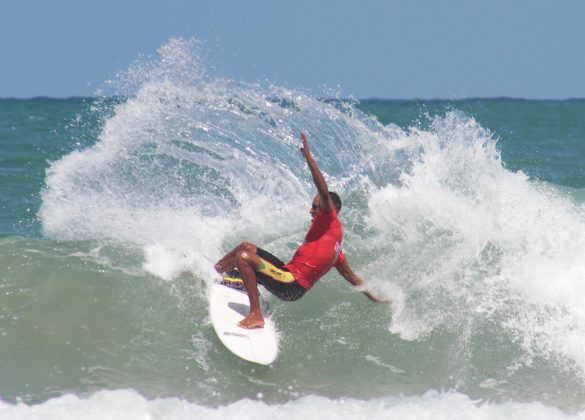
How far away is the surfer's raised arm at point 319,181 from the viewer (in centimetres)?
626

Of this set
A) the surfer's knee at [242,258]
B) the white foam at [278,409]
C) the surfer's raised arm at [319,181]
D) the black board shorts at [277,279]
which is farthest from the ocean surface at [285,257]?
the surfer's raised arm at [319,181]

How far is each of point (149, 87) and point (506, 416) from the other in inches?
245

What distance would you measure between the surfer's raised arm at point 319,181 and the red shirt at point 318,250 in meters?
0.08

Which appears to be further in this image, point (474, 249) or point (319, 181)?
point (474, 249)

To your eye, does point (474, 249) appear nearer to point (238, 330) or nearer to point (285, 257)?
point (285, 257)

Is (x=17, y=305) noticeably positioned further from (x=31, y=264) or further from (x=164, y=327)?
(x=164, y=327)

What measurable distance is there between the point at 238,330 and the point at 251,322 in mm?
132

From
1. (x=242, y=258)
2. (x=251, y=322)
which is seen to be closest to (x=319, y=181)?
(x=242, y=258)

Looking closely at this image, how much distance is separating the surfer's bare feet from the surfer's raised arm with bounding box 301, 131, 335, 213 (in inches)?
42.4

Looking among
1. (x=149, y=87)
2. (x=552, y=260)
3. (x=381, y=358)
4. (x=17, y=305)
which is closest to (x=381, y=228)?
(x=552, y=260)

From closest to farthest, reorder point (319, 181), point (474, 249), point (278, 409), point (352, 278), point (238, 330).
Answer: point (278, 409) < point (319, 181) < point (238, 330) < point (352, 278) < point (474, 249)

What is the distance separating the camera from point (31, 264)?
8031 mm

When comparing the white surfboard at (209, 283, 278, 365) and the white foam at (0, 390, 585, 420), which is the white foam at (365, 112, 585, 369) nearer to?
the white foam at (0, 390, 585, 420)

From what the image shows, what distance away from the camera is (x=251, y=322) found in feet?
21.7
